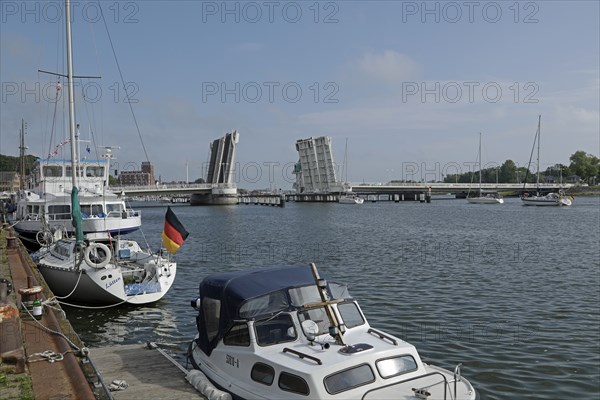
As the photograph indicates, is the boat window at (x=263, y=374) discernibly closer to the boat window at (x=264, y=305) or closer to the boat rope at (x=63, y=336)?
the boat window at (x=264, y=305)

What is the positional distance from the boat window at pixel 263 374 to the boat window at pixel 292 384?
275 millimetres

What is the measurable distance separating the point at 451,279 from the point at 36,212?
34.3 metres

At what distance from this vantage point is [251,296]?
33.2 feet

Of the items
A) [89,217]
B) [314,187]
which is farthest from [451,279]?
[314,187]

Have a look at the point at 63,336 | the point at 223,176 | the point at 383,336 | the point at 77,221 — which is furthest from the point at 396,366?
the point at 223,176

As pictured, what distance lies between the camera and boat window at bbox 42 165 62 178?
4378cm

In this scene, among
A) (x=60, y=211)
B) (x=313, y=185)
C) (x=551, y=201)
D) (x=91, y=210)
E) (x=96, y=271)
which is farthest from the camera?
(x=313, y=185)

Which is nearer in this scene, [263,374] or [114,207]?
[263,374]

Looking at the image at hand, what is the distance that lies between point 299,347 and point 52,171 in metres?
41.3

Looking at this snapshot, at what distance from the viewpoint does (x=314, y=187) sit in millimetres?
170250

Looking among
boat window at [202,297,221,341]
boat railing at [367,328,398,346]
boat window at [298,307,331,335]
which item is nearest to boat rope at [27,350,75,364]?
boat window at [202,297,221,341]

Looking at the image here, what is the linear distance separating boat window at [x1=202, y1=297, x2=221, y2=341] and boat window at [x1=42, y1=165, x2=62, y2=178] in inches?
1502

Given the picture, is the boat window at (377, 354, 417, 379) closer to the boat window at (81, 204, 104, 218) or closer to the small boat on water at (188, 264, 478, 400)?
the small boat on water at (188, 264, 478, 400)

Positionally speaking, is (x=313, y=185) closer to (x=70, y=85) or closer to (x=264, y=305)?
(x=70, y=85)
